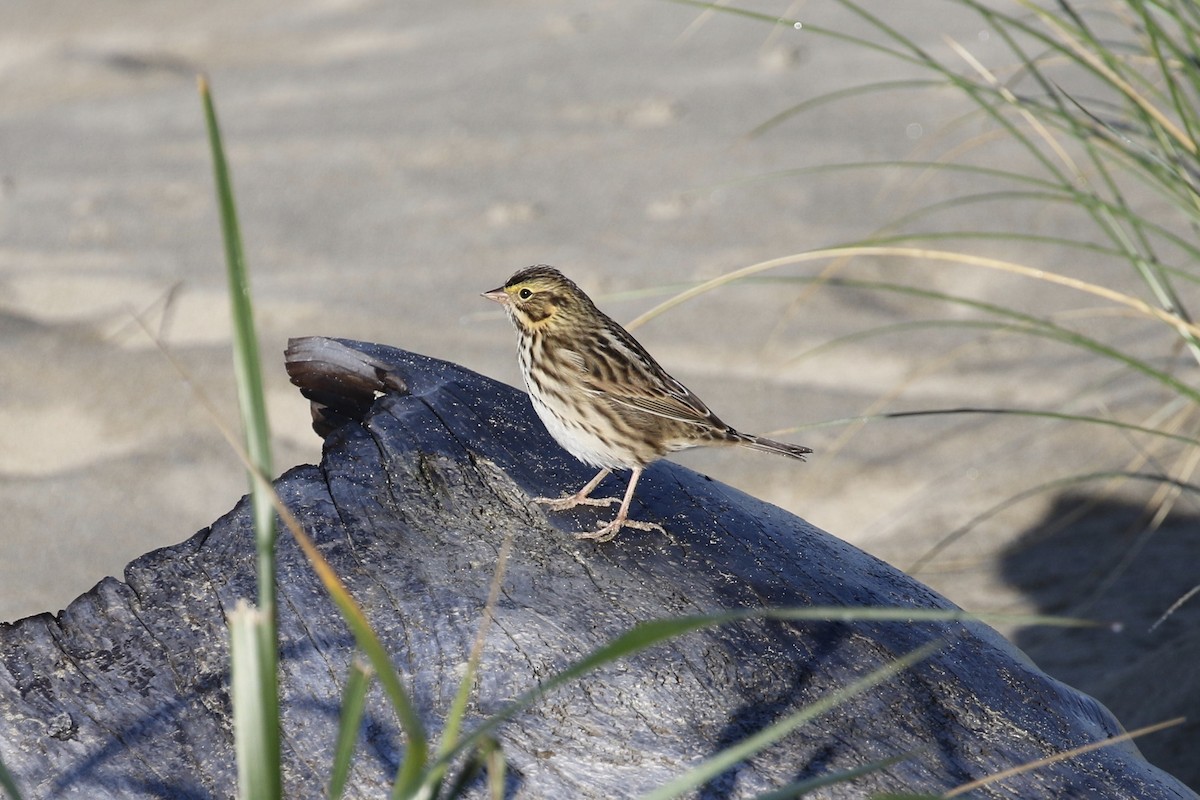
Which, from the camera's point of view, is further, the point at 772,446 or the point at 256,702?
the point at 772,446

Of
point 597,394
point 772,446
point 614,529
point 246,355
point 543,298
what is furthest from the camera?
point 543,298

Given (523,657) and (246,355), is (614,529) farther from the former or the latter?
(246,355)

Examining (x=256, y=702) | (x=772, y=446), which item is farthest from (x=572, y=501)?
(x=256, y=702)

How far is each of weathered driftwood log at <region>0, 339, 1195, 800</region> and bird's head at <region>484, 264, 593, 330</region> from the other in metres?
0.46

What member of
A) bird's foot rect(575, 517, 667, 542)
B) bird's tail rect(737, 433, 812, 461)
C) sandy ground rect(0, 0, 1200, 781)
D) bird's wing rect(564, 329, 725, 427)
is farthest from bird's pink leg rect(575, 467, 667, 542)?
sandy ground rect(0, 0, 1200, 781)

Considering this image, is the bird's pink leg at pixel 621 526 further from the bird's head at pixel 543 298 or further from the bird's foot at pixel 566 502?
the bird's head at pixel 543 298

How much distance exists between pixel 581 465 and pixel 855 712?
104cm

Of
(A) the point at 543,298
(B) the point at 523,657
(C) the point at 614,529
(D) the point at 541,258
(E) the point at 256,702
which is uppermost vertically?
(D) the point at 541,258

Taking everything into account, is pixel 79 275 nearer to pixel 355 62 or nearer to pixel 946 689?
pixel 355 62

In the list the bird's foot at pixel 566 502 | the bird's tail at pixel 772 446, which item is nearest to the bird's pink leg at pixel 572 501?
the bird's foot at pixel 566 502

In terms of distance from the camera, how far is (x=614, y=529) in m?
2.73

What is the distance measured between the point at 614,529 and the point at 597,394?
→ 0.44 metres

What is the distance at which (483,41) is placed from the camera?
9.12 m

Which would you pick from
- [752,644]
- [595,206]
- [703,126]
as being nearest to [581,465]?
[752,644]
